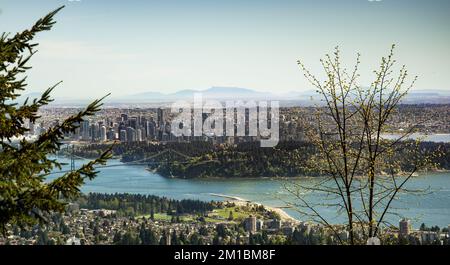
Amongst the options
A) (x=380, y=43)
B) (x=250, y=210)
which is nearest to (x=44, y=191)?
(x=380, y=43)

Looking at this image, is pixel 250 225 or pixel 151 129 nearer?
pixel 250 225

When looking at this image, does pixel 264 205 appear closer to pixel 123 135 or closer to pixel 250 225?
pixel 250 225

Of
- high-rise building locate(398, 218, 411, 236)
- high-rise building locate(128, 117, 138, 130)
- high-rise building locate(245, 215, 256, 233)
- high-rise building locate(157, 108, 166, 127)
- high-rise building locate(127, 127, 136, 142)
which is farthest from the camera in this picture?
high-rise building locate(157, 108, 166, 127)

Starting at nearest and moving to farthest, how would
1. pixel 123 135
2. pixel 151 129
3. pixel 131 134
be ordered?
pixel 123 135, pixel 131 134, pixel 151 129

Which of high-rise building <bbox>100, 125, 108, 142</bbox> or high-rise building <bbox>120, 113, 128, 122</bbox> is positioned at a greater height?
high-rise building <bbox>120, 113, 128, 122</bbox>

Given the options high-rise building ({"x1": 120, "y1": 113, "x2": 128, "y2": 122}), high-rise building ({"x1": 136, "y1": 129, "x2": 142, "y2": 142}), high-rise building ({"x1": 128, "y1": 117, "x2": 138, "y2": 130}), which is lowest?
high-rise building ({"x1": 136, "y1": 129, "x2": 142, "y2": 142})

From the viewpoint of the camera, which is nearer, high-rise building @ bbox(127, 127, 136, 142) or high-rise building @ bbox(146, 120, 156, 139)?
high-rise building @ bbox(127, 127, 136, 142)

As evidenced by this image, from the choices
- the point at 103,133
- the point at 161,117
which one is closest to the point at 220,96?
the point at 161,117

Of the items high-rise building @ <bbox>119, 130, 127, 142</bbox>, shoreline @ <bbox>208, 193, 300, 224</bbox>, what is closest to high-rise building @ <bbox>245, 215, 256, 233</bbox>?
shoreline @ <bbox>208, 193, 300, 224</bbox>

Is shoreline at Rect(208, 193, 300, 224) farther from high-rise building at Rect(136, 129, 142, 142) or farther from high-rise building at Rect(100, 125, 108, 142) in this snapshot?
high-rise building at Rect(100, 125, 108, 142)

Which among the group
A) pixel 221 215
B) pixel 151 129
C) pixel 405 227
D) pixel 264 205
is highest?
pixel 151 129

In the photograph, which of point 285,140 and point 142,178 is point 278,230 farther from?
point 142,178
